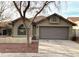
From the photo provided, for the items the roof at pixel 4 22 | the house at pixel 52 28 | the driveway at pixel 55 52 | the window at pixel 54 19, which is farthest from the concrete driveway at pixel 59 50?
the roof at pixel 4 22

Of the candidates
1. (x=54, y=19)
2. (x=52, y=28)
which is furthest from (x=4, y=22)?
(x=54, y=19)

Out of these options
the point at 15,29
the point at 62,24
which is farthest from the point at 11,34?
the point at 62,24

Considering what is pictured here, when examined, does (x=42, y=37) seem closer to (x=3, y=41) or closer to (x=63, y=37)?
(x=63, y=37)

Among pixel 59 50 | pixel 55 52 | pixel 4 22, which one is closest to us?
pixel 55 52

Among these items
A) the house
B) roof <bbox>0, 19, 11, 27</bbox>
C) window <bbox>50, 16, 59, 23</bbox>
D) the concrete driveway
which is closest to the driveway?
the concrete driveway

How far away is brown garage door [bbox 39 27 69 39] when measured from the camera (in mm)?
28625

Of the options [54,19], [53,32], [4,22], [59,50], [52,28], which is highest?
[54,19]

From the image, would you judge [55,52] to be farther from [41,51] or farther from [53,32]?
[53,32]

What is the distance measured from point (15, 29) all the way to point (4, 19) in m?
3.60

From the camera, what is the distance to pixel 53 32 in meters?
28.8

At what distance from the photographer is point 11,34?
29453 mm

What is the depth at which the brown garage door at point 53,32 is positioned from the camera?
93.9ft

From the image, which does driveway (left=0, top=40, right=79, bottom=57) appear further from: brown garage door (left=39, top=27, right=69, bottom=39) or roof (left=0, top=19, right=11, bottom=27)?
roof (left=0, top=19, right=11, bottom=27)

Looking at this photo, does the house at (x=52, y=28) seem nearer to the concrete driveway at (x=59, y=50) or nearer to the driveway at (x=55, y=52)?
the concrete driveway at (x=59, y=50)
